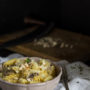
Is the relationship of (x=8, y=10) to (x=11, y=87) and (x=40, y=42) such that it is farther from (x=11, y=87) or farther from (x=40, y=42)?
(x=11, y=87)

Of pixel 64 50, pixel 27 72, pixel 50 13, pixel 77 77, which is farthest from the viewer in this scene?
pixel 50 13

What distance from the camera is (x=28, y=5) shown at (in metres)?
1.67

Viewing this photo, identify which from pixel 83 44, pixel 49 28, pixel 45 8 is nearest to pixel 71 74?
pixel 83 44

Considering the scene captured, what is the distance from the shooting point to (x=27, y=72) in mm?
769

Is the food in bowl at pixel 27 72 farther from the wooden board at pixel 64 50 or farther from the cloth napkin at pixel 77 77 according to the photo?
the wooden board at pixel 64 50

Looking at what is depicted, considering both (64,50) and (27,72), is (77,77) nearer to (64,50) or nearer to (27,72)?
(27,72)

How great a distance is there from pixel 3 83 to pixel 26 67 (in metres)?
0.08

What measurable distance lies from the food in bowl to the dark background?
0.78m

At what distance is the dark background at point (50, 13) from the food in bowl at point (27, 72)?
2.55ft

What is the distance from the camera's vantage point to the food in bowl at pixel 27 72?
0.76m

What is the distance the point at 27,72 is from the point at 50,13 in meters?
1.06

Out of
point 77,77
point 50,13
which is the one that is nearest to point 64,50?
point 77,77

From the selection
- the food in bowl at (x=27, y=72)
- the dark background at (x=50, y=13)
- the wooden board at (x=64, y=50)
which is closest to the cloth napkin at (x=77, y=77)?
the food in bowl at (x=27, y=72)

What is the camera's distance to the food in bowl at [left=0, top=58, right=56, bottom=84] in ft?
2.51
